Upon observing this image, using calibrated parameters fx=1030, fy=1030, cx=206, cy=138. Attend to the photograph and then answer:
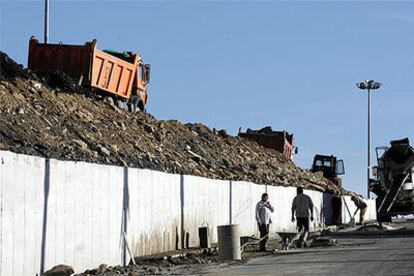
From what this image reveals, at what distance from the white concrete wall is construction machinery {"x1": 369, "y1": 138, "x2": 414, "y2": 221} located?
10267 millimetres

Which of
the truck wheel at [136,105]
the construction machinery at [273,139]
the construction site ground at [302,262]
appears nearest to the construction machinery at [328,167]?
the construction machinery at [273,139]

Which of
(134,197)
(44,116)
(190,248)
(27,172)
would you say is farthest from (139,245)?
(44,116)

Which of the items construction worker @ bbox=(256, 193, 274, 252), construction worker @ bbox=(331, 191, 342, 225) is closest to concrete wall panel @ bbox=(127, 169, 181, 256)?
construction worker @ bbox=(256, 193, 274, 252)

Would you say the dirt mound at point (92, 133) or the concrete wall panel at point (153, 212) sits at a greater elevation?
the dirt mound at point (92, 133)

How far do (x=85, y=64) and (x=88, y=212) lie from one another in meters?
20.6

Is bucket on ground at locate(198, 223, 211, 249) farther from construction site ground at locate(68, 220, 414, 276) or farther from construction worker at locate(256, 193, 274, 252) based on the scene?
construction worker at locate(256, 193, 274, 252)

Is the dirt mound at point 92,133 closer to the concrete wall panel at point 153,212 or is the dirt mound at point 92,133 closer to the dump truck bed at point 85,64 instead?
the dump truck bed at point 85,64

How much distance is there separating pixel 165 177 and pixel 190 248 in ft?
8.79

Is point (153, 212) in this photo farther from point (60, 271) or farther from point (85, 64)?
point (85, 64)

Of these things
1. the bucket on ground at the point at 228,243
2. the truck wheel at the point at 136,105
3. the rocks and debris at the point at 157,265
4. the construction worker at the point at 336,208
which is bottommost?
the rocks and debris at the point at 157,265

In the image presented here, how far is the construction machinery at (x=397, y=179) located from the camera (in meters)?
37.2

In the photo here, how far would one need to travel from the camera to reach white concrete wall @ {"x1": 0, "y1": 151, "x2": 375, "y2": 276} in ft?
52.3

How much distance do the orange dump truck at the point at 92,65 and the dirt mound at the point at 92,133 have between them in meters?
0.63

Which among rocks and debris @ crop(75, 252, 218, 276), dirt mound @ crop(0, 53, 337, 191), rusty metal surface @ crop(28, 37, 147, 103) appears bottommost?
rocks and debris @ crop(75, 252, 218, 276)
